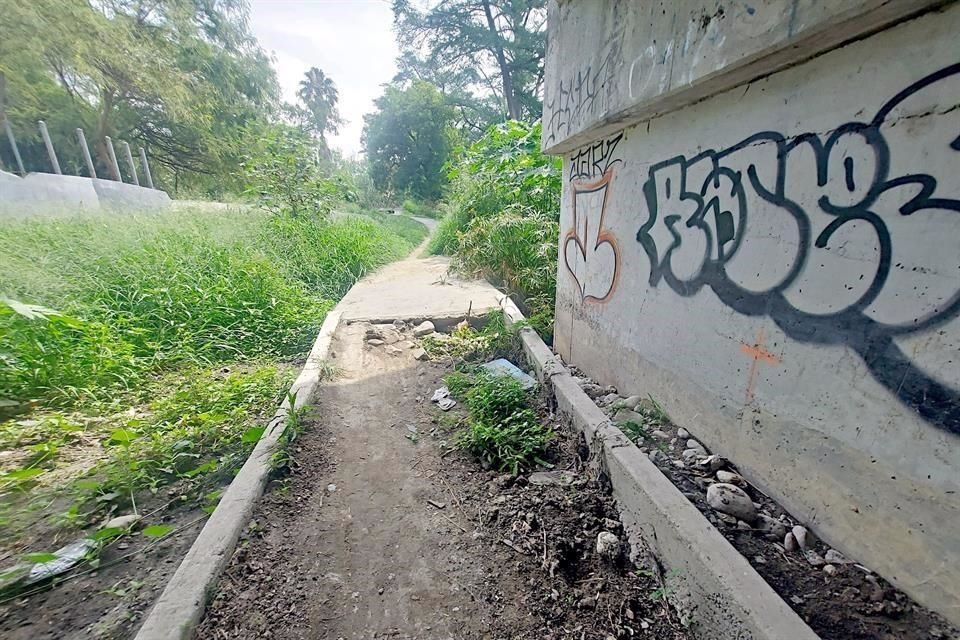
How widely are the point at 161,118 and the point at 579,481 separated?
24.8 m

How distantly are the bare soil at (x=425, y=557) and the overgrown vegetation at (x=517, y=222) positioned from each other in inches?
94.6

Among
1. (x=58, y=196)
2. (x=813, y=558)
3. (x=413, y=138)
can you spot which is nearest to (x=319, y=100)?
(x=413, y=138)

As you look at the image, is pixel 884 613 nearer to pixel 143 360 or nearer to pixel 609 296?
pixel 609 296

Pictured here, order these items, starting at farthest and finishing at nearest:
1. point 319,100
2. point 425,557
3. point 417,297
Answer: point 319,100 → point 417,297 → point 425,557

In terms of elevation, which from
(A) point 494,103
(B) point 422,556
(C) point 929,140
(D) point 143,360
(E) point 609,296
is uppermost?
(A) point 494,103

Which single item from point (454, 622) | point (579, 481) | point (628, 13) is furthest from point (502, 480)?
point (628, 13)

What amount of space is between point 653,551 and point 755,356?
94cm

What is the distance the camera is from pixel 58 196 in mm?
8516

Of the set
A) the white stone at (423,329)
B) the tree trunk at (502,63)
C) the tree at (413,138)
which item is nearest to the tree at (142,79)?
the tree at (413,138)

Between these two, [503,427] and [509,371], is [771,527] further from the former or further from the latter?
[509,371]

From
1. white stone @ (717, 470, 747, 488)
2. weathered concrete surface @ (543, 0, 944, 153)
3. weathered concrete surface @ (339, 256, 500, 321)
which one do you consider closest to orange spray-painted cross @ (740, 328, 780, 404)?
white stone @ (717, 470, 747, 488)

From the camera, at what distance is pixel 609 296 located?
2.78 m

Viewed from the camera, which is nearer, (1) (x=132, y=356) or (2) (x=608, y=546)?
(2) (x=608, y=546)

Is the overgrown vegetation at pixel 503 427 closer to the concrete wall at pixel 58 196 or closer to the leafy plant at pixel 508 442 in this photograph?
the leafy plant at pixel 508 442
